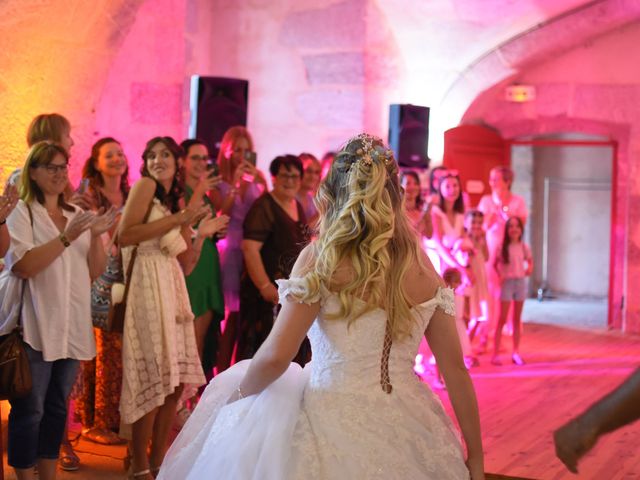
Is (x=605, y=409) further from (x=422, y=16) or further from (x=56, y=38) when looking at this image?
(x=422, y=16)

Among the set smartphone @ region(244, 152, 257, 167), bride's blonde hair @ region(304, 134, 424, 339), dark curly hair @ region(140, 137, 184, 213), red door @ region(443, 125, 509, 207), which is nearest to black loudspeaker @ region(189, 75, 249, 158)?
smartphone @ region(244, 152, 257, 167)

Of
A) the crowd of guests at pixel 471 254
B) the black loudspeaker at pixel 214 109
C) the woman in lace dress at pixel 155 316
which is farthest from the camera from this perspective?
the crowd of guests at pixel 471 254

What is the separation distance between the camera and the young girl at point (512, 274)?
7504 millimetres

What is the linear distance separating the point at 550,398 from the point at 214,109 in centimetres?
292

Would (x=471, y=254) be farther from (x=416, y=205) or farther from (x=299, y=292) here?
(x=299, y=292)

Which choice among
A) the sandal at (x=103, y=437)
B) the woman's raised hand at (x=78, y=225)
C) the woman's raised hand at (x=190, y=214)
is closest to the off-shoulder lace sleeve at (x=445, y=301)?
the woman's raised hand at (x=78, y=225)

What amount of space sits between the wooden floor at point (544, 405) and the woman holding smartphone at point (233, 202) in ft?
3.86

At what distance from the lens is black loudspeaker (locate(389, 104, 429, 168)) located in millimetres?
7770

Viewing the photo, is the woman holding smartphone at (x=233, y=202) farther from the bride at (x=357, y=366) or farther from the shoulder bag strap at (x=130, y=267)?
the bride at (x=357, y=366)

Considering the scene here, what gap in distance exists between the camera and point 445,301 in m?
2.54

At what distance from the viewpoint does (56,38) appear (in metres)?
5.09

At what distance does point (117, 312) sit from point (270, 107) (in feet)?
16.5

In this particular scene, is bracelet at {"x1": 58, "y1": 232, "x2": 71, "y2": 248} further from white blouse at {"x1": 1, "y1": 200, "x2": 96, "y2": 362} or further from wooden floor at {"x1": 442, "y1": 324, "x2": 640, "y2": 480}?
wooden floor at {"x1": 442, "y1": 324, "x2": 640, "y2": 480}

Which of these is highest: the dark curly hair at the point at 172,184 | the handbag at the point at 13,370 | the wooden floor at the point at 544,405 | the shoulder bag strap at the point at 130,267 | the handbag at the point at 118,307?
the dark curly hair at the point at 172,184
